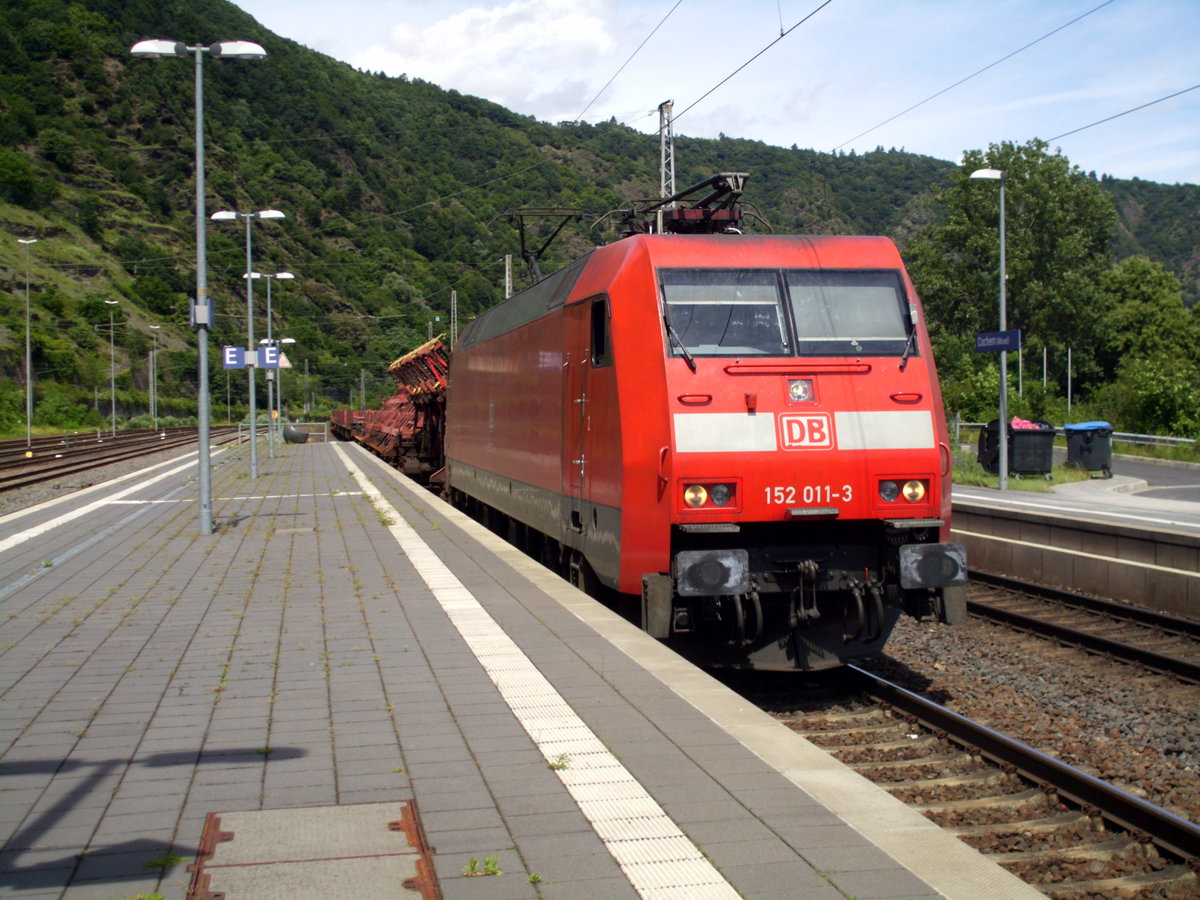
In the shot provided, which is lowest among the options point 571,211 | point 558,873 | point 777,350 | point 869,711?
point 869,711

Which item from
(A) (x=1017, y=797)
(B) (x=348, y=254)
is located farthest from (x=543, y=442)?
(B) (x=348, y=254)

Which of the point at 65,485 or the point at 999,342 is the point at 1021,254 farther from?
the point at 65,485

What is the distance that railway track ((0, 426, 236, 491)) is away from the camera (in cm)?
3226

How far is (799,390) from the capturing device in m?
8.02

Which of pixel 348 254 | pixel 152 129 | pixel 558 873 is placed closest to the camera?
pixel 558 873

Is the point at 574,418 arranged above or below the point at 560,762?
above

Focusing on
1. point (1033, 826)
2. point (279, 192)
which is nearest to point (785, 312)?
point (1033, 826)

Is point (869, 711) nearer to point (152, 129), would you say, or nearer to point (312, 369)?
point (312, 369)

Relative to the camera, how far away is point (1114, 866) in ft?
16.9

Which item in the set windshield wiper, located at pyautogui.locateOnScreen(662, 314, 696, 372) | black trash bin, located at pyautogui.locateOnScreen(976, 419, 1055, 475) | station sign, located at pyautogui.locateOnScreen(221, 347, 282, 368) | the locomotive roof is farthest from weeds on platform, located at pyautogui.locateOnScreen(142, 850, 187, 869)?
black trash bin, located at pyautogui.locateOnScreen(976, 419, 1055, 475)

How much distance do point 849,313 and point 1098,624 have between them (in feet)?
16.8

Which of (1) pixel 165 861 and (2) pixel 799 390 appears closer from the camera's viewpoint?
(1) pixel 165 861

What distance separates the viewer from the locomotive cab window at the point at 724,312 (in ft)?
26.6

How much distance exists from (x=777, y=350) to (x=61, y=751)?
5177 millimetres
